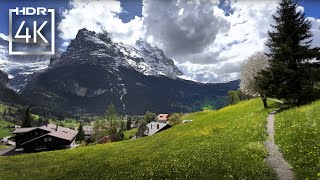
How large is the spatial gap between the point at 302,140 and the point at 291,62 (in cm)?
2186

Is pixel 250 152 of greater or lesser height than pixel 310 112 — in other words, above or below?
below

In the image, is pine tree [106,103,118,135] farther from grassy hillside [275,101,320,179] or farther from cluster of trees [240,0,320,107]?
grassy hillside [275,101,320,179]

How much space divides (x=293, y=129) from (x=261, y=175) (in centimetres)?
1077

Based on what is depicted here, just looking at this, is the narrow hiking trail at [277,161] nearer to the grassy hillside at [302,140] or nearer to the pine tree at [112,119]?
the grassy hillside at [302,140]

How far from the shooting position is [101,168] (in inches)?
1369

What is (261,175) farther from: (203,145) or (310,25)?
(310,25)

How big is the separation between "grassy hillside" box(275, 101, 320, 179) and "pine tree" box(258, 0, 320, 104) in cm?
724

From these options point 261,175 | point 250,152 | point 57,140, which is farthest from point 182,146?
point 57,140

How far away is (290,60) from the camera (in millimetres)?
45688

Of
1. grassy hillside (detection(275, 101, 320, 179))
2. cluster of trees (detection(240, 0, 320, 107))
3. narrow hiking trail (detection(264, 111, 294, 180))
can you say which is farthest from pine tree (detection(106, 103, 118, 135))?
narrow hiking trail (detection(264, 111, 294, 180))

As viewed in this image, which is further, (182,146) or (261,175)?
(182,146)

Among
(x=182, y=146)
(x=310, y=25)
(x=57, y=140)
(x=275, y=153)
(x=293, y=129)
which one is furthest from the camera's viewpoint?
(x=57, y=140)

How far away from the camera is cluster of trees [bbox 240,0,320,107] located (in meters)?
44.0

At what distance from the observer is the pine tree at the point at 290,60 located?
44.1 metres
